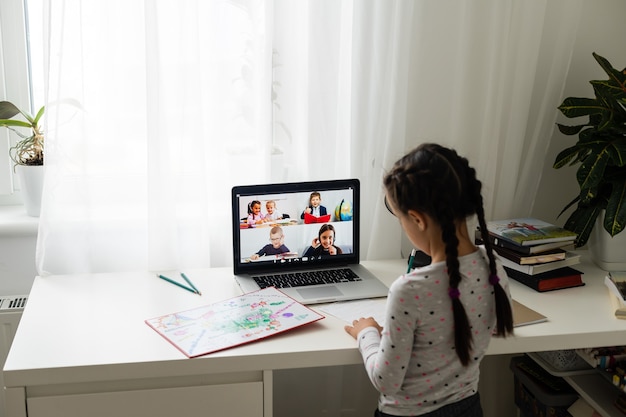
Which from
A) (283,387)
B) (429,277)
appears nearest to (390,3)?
(429,277)

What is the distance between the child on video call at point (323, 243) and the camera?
6.20 feet

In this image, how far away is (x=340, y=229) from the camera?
1.91 m

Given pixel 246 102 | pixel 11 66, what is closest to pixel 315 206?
pixel 246 102

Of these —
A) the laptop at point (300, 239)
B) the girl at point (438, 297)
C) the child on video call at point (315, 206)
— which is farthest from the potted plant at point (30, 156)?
the girl at point (438, 297)

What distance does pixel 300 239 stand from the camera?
188 cm

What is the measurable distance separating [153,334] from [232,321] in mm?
168

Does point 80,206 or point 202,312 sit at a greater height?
point 80,206

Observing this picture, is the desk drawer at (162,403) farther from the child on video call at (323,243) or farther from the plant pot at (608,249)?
the plant pot at (608,249)

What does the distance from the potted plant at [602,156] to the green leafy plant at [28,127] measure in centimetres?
141

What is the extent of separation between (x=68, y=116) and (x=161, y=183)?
0.28 m

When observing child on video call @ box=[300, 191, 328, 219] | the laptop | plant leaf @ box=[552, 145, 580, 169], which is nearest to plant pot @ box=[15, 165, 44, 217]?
the laptop

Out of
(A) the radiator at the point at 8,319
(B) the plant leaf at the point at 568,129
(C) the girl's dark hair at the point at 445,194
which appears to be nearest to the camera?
(C) the girl's dark hair at the point at 445,194

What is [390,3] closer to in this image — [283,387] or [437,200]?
[437,200]

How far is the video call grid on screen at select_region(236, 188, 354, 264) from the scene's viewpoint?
183 cm
